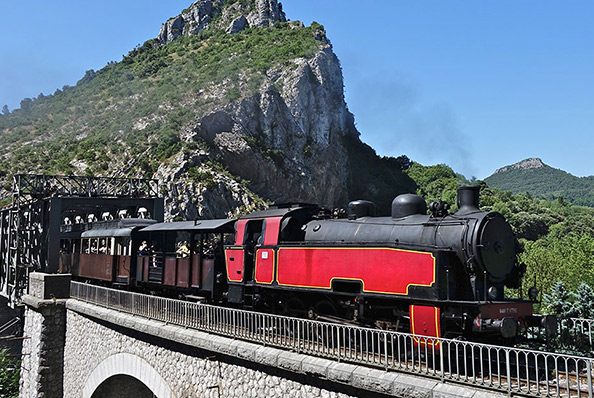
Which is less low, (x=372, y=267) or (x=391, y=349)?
(x=372, y=267)

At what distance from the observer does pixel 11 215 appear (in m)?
33.8

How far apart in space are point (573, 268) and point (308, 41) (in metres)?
66.2

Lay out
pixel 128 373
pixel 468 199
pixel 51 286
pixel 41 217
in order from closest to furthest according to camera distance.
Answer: pixel 468 199, pixel 128 373, pixel 51 286, pixel 41 217

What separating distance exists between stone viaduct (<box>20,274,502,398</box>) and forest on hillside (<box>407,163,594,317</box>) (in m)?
5.21

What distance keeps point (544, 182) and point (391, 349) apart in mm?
193812

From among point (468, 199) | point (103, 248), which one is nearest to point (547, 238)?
point (103, 248)

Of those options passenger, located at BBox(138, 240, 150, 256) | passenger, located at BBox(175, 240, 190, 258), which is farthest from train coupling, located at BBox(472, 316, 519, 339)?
passenger, located at BBox(138, 240, 150, 256)

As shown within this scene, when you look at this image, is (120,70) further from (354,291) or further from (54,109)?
(354,291)

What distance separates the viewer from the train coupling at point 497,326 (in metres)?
9.55

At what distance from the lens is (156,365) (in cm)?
1515

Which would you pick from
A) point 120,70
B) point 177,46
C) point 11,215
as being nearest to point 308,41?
point 177,46

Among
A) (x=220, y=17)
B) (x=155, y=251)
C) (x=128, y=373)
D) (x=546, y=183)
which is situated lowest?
(x=128, y=373)

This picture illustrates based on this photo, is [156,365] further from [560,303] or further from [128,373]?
[560,303]

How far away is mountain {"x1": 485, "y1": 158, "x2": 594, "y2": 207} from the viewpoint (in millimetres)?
165625
